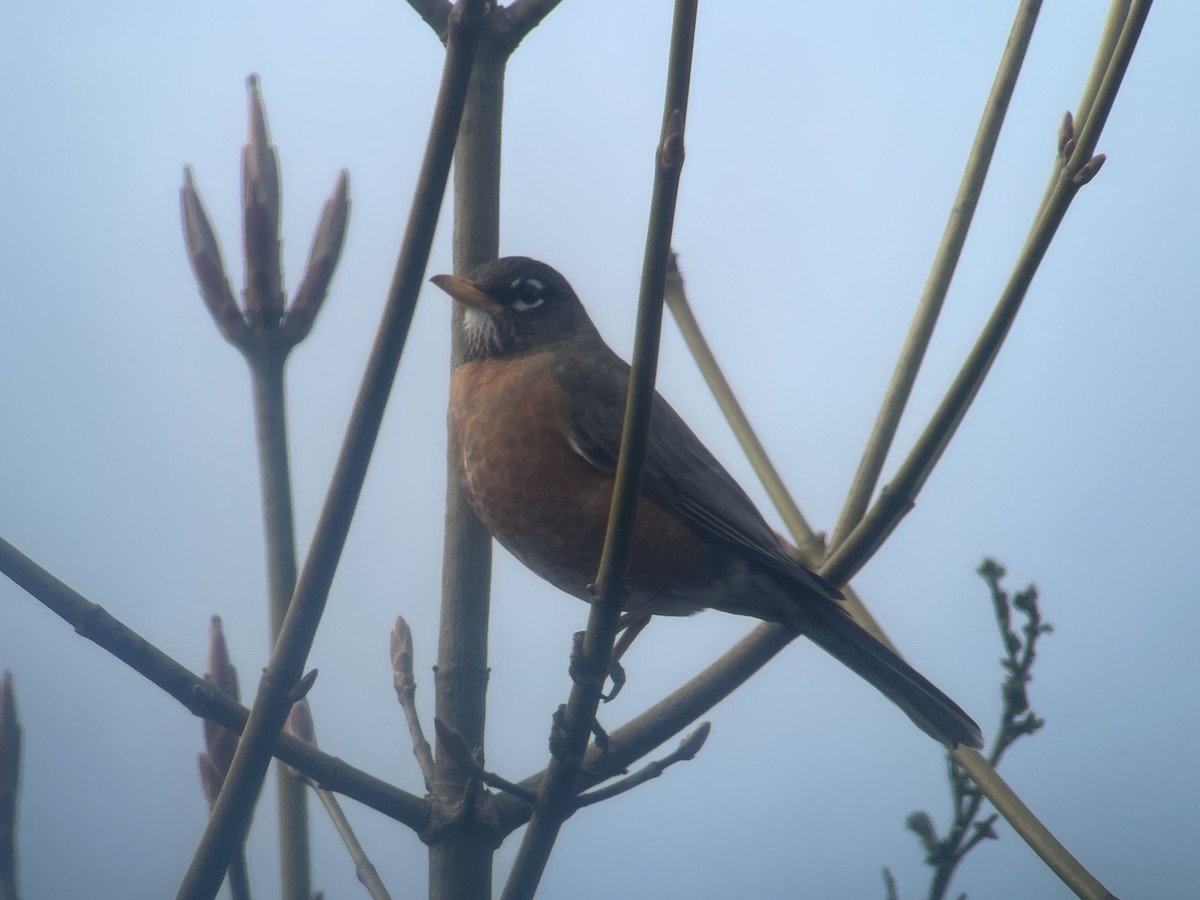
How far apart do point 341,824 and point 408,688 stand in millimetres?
258

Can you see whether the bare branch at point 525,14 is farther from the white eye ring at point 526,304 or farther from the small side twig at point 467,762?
the small side twig at point 467,762

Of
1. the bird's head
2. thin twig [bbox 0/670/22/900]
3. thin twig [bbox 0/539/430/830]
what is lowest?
thin twig [bbox 0/670/22/900]

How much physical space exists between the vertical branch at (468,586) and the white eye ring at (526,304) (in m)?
0.92

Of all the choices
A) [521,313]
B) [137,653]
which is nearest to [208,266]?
[137,653]

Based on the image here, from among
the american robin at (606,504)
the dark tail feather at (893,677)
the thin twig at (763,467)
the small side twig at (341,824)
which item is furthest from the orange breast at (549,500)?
the small side twig at (341,824)

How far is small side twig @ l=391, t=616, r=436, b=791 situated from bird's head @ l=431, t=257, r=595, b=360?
0.93 m

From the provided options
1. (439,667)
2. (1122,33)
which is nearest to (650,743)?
(439,667)

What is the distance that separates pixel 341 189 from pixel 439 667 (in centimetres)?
78

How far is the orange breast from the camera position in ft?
8.04

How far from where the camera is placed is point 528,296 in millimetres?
3174

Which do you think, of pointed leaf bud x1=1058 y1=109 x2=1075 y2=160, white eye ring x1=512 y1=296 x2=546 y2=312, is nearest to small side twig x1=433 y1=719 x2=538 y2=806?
pointed leaf bud x1=1058 y1=109 x2=1075 y2=160

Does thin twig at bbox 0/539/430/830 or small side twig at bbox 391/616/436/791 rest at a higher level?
small side twig at bbox 391/616/436/791

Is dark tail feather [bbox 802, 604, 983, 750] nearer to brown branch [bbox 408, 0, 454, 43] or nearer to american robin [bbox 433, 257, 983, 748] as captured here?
american robin [bbox 433, 257, 983, 748]

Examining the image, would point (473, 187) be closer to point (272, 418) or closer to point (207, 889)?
point (272, 418)
